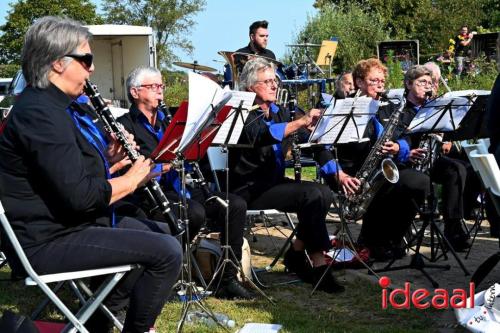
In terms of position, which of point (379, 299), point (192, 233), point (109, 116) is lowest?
point (379, 299)

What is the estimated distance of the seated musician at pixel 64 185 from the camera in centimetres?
307

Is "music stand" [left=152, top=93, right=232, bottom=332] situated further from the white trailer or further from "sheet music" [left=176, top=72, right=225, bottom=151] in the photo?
the white trailer

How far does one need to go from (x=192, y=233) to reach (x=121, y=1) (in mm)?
47668

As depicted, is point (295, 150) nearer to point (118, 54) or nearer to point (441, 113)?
point (441, 113)

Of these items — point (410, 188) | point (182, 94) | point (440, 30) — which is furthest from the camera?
point (440, 30)

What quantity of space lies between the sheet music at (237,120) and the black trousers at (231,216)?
50cm

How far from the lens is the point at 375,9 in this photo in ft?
113

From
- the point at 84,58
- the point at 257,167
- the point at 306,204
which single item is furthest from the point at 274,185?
the point at 84,58

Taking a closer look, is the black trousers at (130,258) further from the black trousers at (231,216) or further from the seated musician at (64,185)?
the black trousers at (231,216)

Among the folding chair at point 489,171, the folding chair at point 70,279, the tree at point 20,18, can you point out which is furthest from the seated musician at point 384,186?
the tree at point 20,18

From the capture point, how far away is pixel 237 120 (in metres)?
4.64

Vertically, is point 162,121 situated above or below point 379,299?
above

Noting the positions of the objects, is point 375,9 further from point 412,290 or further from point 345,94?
point 412,290

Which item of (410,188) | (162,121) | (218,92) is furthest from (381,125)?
(218,92)
